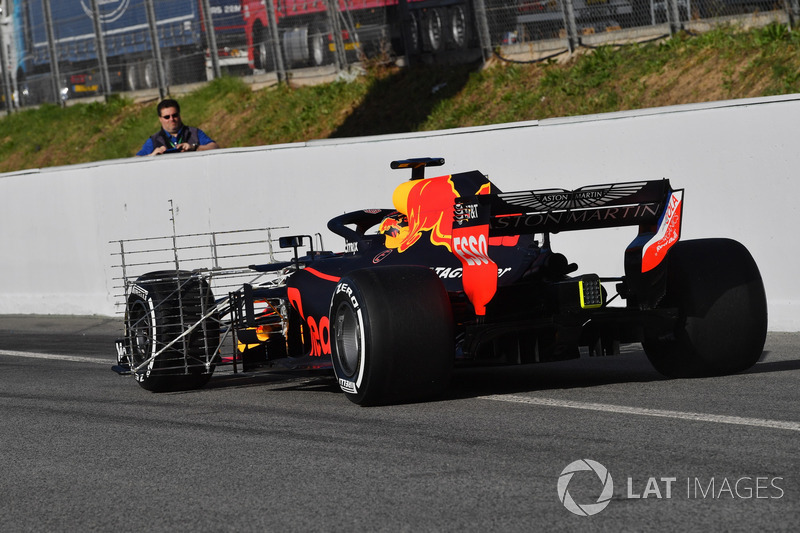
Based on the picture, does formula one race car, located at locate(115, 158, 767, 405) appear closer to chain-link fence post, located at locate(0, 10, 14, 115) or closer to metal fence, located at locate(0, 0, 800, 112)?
metal fence, located at locate(0, 0, 800, 112)

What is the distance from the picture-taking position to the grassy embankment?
15.0 metres

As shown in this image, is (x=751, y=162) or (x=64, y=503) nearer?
(x=64, y=503)

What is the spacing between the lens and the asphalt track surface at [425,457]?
438 cm

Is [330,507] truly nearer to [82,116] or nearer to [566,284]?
[566,284]

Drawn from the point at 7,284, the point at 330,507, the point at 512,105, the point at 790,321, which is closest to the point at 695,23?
the point at 512,105

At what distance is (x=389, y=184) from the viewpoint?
1234cm

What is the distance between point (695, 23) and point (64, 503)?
43.1ft

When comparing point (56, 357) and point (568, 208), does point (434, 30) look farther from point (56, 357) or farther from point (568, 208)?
point (568, 208)

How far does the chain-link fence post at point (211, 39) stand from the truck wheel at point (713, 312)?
55.4 ft

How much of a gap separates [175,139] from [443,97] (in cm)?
652

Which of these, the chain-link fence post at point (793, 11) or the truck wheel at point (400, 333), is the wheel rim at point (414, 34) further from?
the truck wheel at point (400, 333)

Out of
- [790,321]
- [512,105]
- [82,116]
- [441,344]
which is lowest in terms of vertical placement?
[790,321]

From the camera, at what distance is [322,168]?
12898 millimetres

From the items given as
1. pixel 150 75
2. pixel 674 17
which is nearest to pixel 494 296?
pixel 674 17
